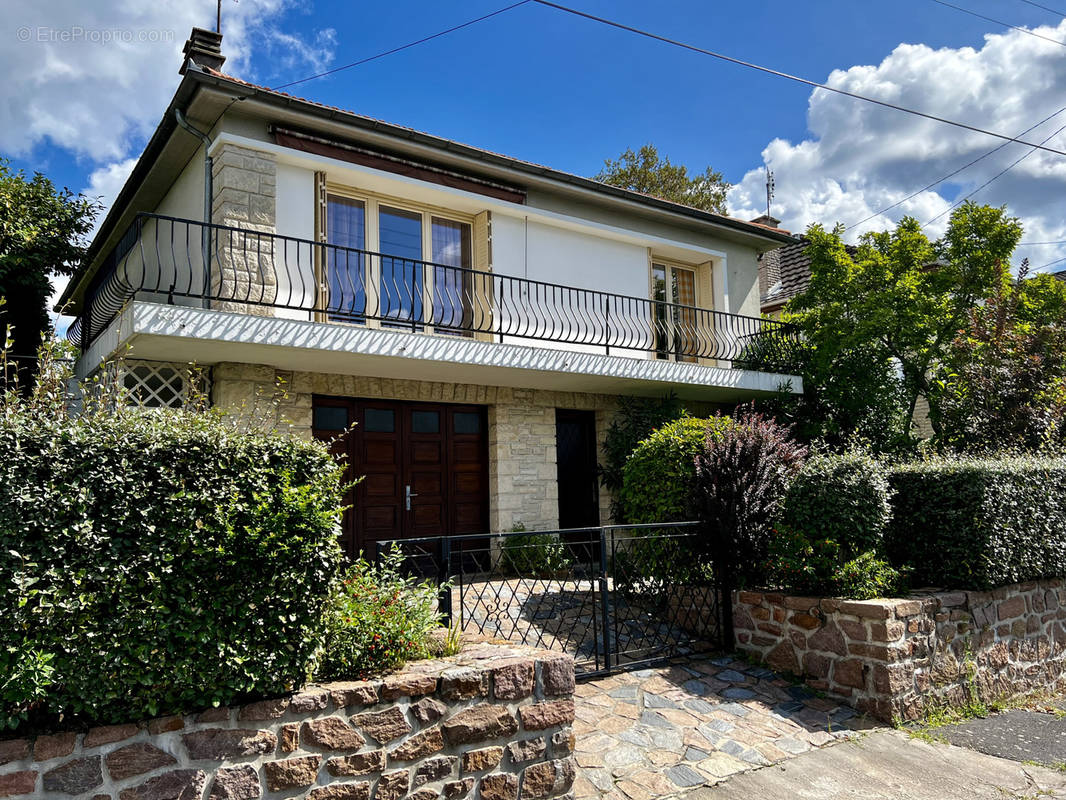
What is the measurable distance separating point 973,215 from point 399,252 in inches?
365

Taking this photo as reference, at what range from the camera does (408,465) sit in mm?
9656

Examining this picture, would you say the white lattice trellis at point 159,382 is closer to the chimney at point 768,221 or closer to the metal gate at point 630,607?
the metal gate at point 630,607

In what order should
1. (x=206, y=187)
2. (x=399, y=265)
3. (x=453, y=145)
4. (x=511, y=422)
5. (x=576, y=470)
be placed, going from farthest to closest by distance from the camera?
1. (x=576, y=470)
2. (x=511, y=422)
3. (x=399, y=265)
4. (x=453, y=145)
5. (x=206, y=187)

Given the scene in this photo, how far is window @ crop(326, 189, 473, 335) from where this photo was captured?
9.10 m

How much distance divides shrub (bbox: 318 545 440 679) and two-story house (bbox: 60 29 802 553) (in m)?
2.99

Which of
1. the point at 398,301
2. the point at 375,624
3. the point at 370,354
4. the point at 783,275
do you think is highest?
the point at 783,275

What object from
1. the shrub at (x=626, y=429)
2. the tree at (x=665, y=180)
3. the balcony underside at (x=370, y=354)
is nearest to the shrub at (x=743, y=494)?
the balcony underside at (x=370, y=354)

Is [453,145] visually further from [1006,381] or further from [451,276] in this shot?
[1006,381]

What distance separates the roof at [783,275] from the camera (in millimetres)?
17359

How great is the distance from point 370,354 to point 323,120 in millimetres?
3031

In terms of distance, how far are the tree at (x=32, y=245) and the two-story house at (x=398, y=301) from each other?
1.96ft

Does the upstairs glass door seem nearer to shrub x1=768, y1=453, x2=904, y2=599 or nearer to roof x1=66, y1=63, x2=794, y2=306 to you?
roof x1=66, y1=63, x2=794, y2=306

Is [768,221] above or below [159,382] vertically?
above

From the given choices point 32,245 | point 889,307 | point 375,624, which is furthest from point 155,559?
point 889,307
